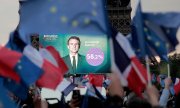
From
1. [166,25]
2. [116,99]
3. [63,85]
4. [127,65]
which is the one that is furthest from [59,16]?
[63,85]

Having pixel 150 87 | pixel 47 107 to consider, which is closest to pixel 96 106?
pixel 47 107

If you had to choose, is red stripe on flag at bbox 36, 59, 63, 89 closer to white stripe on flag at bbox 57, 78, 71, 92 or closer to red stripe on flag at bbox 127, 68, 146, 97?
red stripe on flag at bbox 127, 68, 146, 97

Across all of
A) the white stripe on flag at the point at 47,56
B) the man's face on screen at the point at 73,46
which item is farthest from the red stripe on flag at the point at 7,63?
the man's face on screen at the point at 73,46

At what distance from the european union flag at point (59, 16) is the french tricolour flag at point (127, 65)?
0.41 metres

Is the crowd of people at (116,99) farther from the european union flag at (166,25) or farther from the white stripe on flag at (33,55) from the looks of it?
the white stripe on flag at (33,55)

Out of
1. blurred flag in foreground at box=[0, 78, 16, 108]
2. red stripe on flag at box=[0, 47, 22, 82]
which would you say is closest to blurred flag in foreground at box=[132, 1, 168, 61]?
red stripe on flag at box=[0, 47, 22, 82]

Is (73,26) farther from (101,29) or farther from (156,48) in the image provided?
(156,48)

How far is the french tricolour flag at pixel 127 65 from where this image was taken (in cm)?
996

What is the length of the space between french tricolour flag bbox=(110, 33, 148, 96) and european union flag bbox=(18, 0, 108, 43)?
1.35 feet

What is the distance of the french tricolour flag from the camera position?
9.96 metres

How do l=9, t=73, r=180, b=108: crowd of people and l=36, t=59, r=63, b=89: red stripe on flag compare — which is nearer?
l=9, t=73, r=180, b=108: crowd of people

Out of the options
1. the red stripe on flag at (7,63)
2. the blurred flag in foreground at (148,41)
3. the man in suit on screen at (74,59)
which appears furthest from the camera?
the man in suit on screen at (74,59)

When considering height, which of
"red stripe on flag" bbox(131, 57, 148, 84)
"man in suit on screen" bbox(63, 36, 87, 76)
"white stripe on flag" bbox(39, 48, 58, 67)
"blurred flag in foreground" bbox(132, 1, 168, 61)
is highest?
"blurred flag in foreground" bbox(132, 1, 168, 61)

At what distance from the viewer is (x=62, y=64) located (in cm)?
1246
